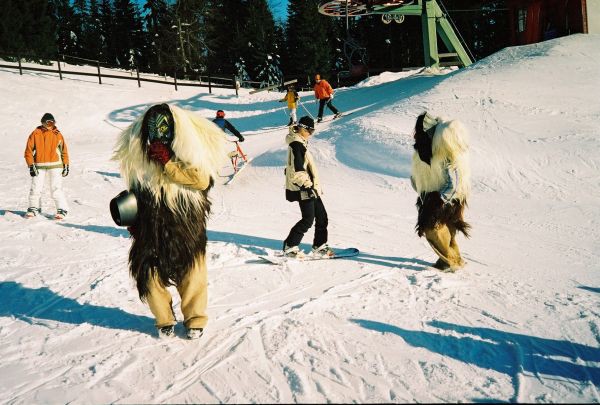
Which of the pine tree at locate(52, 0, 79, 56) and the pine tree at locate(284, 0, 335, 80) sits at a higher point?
the pine tree at locate(52, 0, 79, 56)

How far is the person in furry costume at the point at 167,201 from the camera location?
3223 millimetres

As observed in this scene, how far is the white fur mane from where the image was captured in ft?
14.4

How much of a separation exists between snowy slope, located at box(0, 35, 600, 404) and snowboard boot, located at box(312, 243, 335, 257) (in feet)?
0.73

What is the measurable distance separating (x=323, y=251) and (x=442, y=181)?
5.61ft

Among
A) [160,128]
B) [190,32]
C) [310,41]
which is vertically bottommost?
[160,128]

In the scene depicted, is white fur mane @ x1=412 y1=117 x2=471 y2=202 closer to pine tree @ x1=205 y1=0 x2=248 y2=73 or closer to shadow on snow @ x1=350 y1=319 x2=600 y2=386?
shadow on snow @ x1=350 y1=319 x2=600 y2=386

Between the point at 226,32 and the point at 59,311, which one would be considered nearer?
the point at 59,311

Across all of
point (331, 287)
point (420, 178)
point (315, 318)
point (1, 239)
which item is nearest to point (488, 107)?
point (420, 178)

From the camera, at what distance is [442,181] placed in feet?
15.0

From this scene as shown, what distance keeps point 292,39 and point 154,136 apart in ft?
139

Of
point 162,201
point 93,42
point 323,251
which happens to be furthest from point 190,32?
point 162,201

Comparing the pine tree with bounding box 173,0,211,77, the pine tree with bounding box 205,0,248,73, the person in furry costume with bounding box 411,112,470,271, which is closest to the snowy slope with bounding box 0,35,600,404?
the person in furry costume with bounding box 411,112,470,271

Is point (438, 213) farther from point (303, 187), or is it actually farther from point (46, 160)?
point (46, 160)

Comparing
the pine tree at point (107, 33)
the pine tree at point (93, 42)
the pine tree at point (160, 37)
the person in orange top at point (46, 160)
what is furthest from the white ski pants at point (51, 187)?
the pine tree at point (107, 33)
